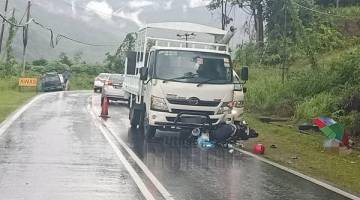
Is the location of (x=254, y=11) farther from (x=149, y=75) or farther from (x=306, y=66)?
(x=149, y=75)

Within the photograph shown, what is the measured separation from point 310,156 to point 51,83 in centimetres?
3514

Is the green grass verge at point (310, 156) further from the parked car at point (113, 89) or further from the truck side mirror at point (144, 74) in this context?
the parked car at point (113, 89)

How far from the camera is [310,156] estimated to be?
13656mm

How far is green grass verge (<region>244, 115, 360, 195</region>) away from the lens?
10867 millimetres

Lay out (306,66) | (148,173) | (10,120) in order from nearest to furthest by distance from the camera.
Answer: (148,173)
(10,120)
(306,66)

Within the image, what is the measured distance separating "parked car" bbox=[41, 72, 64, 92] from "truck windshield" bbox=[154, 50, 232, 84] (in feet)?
106

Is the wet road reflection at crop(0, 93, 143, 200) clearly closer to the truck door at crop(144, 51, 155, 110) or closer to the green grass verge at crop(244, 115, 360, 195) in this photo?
the truck door at crop(144, 51, 155, 110)

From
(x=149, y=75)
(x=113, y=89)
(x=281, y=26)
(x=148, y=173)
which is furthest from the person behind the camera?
(x=281, y=26)

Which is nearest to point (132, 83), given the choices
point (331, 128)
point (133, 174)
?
point (331, 128)

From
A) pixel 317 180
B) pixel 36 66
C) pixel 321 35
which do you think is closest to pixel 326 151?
pixel 317 180

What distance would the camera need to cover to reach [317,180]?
10.2 metres

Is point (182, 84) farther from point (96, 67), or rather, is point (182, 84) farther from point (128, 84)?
point (96, 67)

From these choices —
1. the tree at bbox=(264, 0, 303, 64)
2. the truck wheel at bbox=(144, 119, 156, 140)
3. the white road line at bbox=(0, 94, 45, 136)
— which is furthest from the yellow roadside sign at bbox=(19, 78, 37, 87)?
the truck wheel at bbox=(144, 119, 156, 140)

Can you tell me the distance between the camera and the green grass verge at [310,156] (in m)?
10.9
